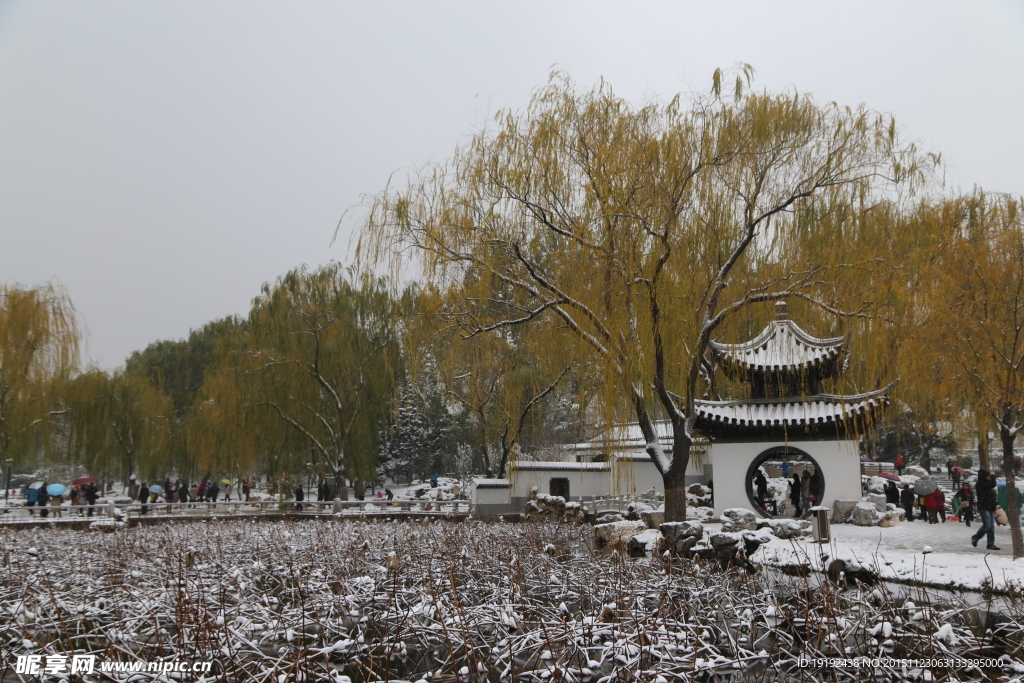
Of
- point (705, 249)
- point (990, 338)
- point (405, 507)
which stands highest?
point (705, 249)

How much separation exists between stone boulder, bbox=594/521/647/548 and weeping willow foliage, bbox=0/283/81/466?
16.2 meters

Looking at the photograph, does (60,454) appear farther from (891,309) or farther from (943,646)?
(943,646)

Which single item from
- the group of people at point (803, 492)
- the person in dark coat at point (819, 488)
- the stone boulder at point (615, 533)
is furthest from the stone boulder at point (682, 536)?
the group of people at point (803, 492)

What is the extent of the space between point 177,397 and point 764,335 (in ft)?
99.3

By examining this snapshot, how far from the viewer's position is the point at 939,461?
29625mm

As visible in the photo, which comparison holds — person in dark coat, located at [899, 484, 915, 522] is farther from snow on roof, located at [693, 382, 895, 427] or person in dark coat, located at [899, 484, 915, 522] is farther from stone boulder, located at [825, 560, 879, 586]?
stone boulder, located at [825, 560, 879, 586]

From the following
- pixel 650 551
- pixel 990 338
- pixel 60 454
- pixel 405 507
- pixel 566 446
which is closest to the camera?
pixel 990 338

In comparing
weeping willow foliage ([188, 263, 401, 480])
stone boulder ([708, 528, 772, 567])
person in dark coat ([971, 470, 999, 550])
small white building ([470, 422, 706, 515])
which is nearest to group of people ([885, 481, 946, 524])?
person in dark coat ([971, 470, 999, 550])

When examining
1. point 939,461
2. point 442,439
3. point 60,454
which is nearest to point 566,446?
point 442,439

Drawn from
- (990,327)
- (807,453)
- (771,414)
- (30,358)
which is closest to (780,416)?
(771,414)

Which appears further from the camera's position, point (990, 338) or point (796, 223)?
point (796, 223)

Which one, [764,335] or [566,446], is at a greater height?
[764,335]

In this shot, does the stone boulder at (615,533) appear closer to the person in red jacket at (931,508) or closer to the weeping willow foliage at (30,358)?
the person in red jacket at (931,508)

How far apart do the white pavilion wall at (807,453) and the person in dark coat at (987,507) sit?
2.97 meters
